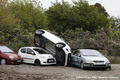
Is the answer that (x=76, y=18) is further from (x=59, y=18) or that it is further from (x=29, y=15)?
(x=29, y=15)

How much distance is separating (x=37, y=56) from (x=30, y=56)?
2.61 ft

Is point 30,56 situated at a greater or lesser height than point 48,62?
greater

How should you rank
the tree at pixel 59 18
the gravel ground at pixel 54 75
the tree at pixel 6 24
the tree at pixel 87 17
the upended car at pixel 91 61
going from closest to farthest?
the gravel ground at pixel 54 75 < the upended car at pixel 91 61 < the tree at pixel 6 24 < the tree at pixel 87 17 < the tree at pixel 59 18

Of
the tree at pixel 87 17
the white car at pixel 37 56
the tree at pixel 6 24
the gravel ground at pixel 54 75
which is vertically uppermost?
the tree at pixel 87 17

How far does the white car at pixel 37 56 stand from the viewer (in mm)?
19047

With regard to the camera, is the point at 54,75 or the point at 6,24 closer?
the point at 54,75

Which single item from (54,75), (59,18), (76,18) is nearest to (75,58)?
(54,75)

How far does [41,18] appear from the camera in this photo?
120ft

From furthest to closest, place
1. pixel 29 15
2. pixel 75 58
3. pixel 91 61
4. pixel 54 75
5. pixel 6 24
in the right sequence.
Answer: pixel 29 15 < pixel 6 24 < pixel 75 58 < pixel 91 61 < pixel 54 75

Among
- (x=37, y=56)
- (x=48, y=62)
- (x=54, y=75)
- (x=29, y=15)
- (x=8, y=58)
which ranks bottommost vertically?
(x=54, y=75)

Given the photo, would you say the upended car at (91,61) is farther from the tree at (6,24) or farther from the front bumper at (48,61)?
the tree at (6,24)

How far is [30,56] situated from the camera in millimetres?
19797

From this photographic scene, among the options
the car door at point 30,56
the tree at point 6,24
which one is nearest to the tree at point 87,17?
the tree at point 6,24

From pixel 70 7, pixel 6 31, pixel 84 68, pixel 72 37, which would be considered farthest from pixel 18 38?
pixel 70 7
